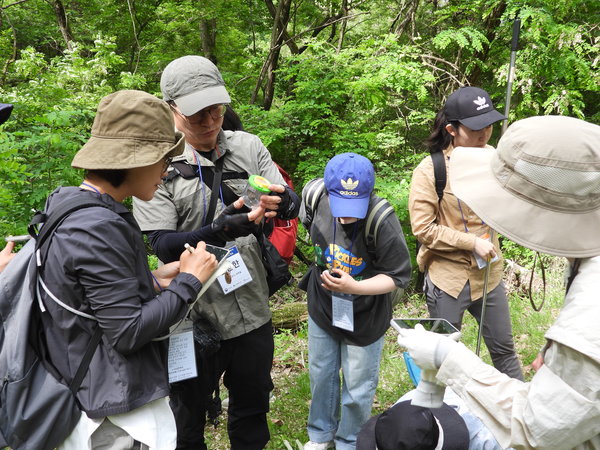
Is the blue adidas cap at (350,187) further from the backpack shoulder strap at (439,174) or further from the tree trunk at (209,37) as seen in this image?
the tree trunk at (209,37)

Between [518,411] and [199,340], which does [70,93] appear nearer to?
[199,340]

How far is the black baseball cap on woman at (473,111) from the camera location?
9.42ft

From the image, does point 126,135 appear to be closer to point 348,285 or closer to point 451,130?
point 348,285

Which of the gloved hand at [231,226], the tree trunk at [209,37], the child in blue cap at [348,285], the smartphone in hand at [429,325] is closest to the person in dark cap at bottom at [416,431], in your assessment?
the smartphone in hand at [429,325]

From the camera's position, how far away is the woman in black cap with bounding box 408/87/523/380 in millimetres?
2879

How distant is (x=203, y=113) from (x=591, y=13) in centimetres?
717

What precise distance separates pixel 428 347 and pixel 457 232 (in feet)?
4.91

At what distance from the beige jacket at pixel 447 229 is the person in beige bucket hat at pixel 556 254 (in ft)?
4.76

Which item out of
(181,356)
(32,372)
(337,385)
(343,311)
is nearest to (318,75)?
(343,311)

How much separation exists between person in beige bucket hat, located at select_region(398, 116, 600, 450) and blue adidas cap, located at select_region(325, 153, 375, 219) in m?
0.95

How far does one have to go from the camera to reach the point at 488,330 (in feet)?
10.0

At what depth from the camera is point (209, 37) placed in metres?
8.65

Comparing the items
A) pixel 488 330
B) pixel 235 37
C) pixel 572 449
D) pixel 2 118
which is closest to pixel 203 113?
pixel 2 118

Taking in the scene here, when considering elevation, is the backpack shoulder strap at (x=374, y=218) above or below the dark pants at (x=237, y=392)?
above
